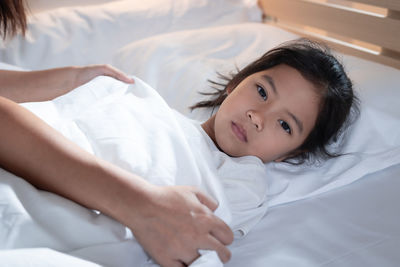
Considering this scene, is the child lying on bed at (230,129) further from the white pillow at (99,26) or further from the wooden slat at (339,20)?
the white pillow at (99,26)

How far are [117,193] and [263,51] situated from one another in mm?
1006

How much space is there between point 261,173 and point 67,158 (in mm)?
462

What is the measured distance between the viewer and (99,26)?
1679 millimetres

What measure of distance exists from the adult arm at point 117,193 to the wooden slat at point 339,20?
1061 mm

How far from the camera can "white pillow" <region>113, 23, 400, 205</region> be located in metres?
1.00

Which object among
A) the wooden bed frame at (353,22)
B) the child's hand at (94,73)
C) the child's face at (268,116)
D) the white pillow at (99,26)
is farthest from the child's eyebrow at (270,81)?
the white pillow at (99,26)

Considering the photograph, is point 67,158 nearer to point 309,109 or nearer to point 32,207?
point 32,207

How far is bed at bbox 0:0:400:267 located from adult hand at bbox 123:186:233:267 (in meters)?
0.07

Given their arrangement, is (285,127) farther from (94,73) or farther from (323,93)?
(94,73)

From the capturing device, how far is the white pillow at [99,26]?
1.57m

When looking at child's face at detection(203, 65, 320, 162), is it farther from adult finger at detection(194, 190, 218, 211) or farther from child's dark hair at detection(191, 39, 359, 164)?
A: adult finger at detection(194, 190, 218, 211)

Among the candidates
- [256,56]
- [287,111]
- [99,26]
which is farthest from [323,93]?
[99,26]

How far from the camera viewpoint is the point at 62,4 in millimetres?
1903

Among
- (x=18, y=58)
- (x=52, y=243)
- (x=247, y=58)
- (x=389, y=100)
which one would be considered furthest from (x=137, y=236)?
(x=18, y=58)
